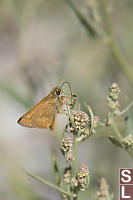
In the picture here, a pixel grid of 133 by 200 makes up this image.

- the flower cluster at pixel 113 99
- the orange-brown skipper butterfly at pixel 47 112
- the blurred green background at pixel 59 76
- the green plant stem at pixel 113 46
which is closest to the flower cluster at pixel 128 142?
the flower cluster at pixel 113 99

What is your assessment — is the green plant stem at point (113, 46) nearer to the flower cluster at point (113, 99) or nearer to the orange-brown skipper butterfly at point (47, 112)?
the orange-brown skipper butterfly at point (47, 112)

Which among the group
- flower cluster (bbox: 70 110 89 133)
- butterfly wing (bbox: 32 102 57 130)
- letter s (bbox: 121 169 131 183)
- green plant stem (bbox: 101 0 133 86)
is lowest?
letter s (bbox: 121 169 131 183)

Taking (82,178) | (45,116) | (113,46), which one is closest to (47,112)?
(45,116)

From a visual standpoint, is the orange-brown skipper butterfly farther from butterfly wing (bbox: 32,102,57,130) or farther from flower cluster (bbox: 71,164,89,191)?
flower cluster (bbox: 71,164,89,191)

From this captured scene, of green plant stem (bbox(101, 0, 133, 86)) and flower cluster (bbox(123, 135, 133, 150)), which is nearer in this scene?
flower cluster (bbox(123, 135, 133, 150))

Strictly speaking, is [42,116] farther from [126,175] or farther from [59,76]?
[59,76]

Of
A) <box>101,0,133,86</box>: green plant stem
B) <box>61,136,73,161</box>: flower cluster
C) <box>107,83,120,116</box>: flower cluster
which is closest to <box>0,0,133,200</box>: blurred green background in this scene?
<box>101,0,133,86</box>: green plant stem

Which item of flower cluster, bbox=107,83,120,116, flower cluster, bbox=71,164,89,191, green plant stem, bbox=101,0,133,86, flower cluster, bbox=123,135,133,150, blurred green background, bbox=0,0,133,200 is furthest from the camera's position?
blurred green background, bbox=0,0,133,200
